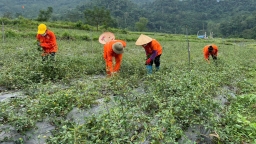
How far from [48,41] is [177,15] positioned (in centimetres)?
7639

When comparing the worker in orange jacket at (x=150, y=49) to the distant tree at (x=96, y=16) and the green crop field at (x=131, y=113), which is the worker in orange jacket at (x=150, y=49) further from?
the distant tree at (x=96, y=16)

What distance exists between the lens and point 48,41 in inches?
302

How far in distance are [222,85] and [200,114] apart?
2993 mm

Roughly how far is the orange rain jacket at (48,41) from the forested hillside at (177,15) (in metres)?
36.7

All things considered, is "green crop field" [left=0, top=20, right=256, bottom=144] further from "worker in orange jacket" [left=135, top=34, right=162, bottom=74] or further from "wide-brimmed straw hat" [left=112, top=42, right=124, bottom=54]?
"worker in orange jacket" [left=135, top=34, right=162, bottom=74]

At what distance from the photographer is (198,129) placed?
3832 mm

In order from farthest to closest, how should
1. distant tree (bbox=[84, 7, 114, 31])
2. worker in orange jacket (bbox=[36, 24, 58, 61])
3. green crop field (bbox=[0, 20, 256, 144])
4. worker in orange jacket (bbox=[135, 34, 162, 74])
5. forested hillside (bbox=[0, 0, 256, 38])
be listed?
forested hillside (bbox=[0, 0, 256, 38]), distant tree (bbox=[84, 7, 114, 31]), worker in orange jacket (bbox=[36, 24, 58, 61]), worker in orange jacket (bbox=[135, 34, 162, 74]), green crop field (bbox=[0, 20, 256, 144])

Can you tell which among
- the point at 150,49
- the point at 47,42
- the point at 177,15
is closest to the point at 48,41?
the point at 47,42

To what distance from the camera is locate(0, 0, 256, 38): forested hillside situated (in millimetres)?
58188

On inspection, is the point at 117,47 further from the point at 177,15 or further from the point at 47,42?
the point at 177,15

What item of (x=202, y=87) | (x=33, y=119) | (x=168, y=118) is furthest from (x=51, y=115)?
(x=202, y=87)

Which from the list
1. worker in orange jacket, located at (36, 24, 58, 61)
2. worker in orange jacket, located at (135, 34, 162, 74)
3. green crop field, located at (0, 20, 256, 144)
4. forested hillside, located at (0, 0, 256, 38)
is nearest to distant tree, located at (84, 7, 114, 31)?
forested hillside, located at (0, 0, 256, 38)

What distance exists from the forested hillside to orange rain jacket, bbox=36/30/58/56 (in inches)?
1444

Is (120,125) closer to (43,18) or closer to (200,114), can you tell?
(200,114)
